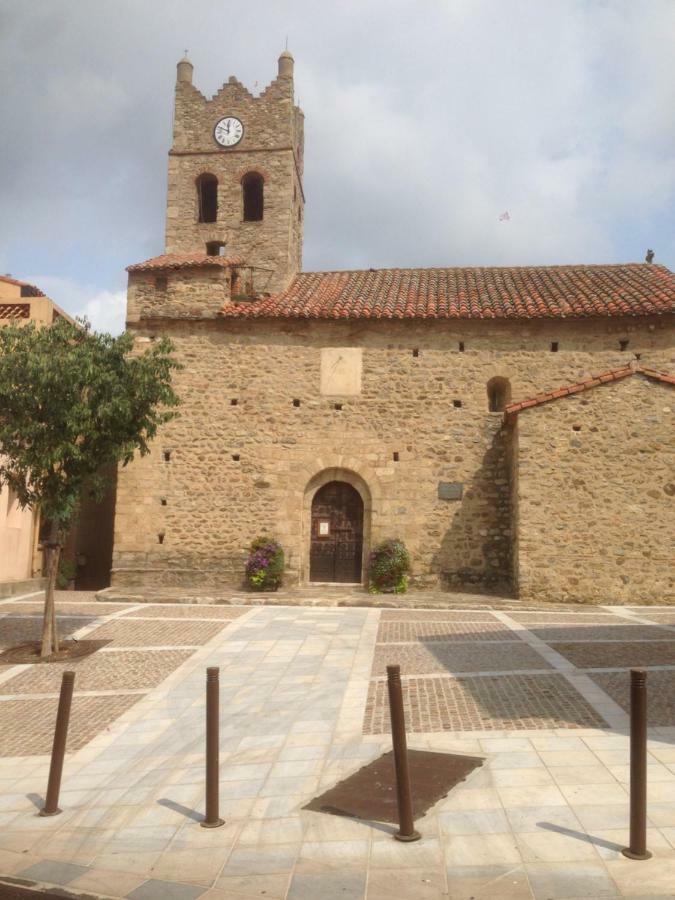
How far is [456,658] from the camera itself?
28.9 ft

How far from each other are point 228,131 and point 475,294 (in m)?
9.47

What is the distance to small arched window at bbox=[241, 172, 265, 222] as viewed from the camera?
21.0 meters

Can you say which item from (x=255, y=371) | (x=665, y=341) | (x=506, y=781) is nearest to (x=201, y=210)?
(x=255, y=371)

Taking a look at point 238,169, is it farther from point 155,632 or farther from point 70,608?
point 155,632

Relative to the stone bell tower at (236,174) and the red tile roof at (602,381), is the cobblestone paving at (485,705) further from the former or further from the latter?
the stone bell tower at (236,174)

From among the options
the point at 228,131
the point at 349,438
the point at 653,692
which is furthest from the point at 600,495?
the point at 228,131

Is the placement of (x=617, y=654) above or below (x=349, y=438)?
below

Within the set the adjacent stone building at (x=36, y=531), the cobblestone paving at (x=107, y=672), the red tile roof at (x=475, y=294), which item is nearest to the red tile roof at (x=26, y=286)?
the adjacent stone building at (x=36, y=531)

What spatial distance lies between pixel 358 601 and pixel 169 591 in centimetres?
445

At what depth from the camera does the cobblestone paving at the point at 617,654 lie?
827 centimetres

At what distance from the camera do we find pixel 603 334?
16.7 metres

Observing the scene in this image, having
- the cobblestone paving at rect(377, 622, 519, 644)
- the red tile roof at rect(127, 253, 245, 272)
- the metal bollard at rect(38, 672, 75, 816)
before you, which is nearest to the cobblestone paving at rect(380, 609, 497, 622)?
the cobblestone paving at rect(377, 622, 519, 644)

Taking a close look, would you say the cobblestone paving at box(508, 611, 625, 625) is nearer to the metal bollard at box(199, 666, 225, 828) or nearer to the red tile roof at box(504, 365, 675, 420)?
the red tile roof at box(504, 365, 675, 420)

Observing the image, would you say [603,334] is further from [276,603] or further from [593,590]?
[276,603]
